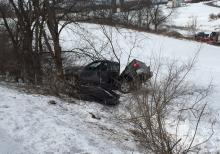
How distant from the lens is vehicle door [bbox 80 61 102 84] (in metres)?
18.2

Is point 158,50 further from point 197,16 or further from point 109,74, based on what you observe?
point 197,16

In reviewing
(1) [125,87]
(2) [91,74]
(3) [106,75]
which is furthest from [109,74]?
(1) [125,87]

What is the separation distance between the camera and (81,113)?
14039 millimetres

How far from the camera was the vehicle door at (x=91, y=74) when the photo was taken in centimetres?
1817

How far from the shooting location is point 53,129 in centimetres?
1128

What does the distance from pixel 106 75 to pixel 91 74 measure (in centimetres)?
64

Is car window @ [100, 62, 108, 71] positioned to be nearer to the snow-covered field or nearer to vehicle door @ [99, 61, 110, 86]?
vehicle door @ [99, 61, 110, 86]

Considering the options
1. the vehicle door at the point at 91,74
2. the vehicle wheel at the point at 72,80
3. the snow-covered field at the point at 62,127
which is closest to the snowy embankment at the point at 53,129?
the snow-covered field at the point at 62,127

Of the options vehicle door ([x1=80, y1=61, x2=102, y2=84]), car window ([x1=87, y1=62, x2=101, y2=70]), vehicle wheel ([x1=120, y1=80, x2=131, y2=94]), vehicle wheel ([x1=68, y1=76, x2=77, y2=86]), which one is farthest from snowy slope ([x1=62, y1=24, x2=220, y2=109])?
vehicle wheel ([x1=120, y1=80, x2=131, y2=94])

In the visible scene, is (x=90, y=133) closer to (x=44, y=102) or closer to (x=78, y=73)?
(x=44, y=102)

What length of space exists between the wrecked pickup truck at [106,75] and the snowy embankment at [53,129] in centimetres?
333

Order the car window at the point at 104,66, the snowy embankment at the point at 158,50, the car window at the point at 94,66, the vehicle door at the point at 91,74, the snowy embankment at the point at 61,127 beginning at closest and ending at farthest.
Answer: the snowy embankment at the point at 61,127, the vehicle door at the point at 91,74, the car window at the point at 104,66, the car window at the point at 94,66, the snowy embankment at the point at 158,50

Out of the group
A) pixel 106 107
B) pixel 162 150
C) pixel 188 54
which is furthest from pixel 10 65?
pixel 188 54

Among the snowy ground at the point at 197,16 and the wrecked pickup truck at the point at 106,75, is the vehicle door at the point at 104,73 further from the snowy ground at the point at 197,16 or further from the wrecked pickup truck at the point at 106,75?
the snowy ground at the point at 197,16
